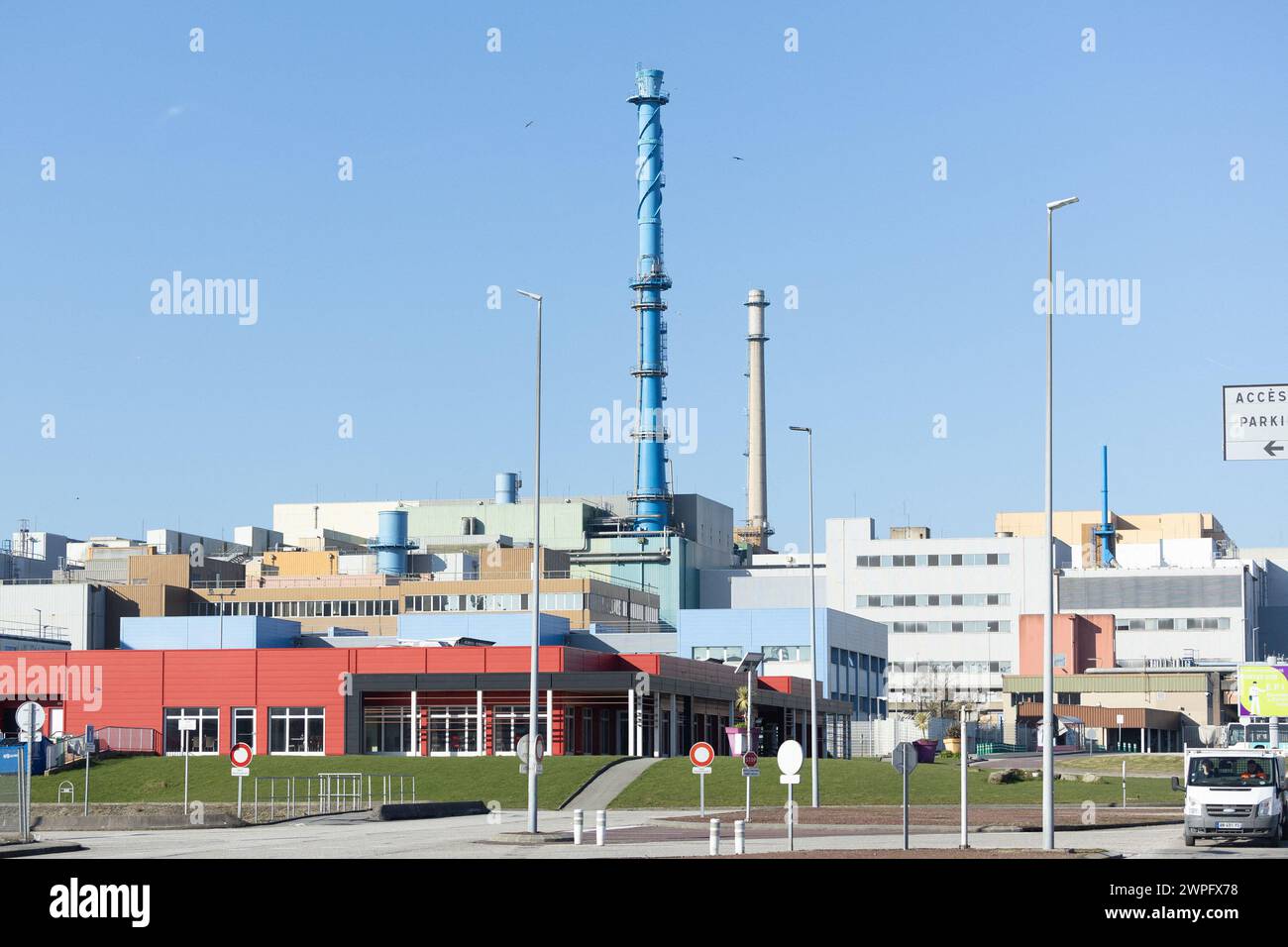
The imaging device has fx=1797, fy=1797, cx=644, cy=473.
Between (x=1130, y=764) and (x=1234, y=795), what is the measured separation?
57334mm

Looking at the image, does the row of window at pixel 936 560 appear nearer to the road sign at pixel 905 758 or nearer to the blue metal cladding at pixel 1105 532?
the blue metal cladding at pixel 1105 532

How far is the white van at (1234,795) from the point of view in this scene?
1431 inches

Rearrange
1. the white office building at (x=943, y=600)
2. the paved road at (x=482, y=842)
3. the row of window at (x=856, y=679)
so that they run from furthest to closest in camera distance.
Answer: the white office building at (x=943, y=600) < the row of window at (x=856, y=679) < the paved road at (x=482, y=842)

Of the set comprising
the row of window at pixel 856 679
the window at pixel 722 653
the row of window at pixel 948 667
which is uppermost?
the window at pixel 722 653

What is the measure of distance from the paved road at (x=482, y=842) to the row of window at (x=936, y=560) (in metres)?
103

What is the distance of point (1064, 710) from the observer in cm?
12962

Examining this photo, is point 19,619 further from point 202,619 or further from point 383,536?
point 383,536

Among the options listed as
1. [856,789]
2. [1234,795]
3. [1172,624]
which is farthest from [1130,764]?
[1172,624]

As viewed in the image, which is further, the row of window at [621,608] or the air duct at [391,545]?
the air duct at [391,545]

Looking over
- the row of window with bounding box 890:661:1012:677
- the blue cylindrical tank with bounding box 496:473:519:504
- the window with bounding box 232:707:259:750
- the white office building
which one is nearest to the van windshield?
the window with bounding box 232:707:259:750

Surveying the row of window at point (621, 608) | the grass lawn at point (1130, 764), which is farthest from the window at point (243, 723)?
the row of window at point (621, 608)

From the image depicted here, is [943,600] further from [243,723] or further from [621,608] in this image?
[243,723]

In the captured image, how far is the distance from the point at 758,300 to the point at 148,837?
11702cm
